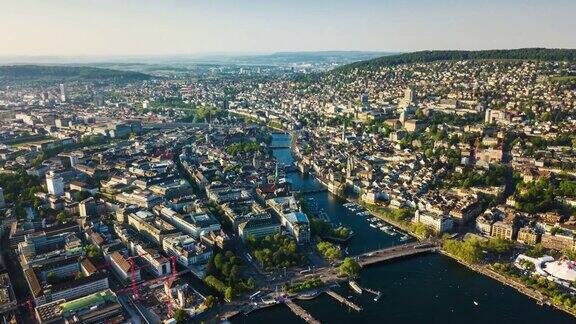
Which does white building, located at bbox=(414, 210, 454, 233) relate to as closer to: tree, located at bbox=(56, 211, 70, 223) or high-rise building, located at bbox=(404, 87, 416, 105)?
tree, located at bbox=(56, 211, 70, 223)

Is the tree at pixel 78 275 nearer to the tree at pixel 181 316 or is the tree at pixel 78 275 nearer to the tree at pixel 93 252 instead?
the tree at pixel 93 252

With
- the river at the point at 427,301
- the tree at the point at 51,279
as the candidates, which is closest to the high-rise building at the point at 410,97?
the river at the point at 427,301

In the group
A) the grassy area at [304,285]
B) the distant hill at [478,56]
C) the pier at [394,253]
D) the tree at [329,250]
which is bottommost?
the pier at [394,253]

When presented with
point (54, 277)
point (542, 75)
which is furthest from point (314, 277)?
point (542, 75)

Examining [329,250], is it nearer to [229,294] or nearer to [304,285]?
[304,285]

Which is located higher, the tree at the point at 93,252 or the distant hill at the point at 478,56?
the distant hill at the point at 478,56
